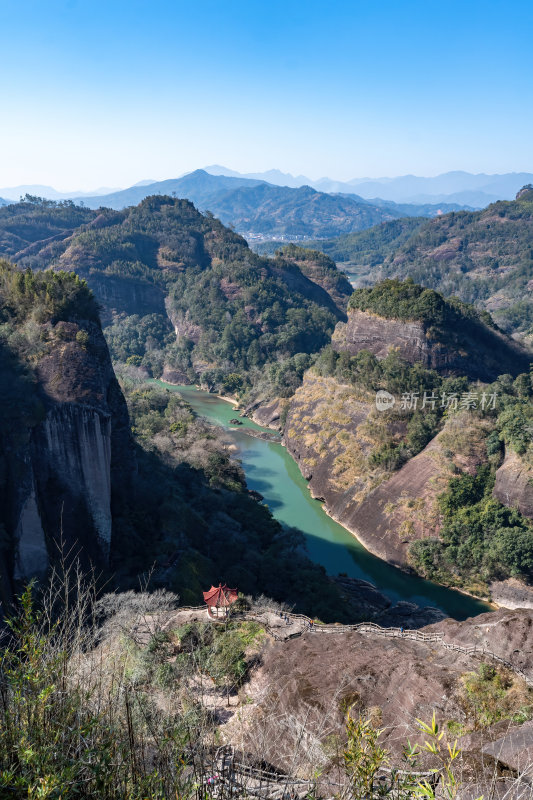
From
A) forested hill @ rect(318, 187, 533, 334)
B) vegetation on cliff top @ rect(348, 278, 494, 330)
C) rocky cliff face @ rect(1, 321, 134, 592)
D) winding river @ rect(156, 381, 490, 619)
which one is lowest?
winding river @ rect(156, 381, 490, 619)

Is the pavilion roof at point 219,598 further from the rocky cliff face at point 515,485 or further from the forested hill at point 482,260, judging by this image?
the forested hill at point 482,260

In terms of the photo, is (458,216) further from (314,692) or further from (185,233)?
(314,692)

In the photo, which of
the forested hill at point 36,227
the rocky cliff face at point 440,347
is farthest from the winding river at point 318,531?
the forested hill at point 36,227

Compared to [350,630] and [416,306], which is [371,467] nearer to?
[416,306]

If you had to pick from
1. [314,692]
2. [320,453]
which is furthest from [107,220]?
[314,692]

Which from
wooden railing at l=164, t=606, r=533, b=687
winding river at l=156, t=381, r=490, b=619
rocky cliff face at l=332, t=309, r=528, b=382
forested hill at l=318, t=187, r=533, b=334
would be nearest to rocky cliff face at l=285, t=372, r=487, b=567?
winding river at l=156, t=381, r=490, b=619

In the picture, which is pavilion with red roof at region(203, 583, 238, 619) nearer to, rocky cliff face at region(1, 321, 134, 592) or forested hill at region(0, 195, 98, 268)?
rocky cliff face at region(1, 321, 134, 592)

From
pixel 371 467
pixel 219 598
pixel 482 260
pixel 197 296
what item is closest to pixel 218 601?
pixel 219 598
